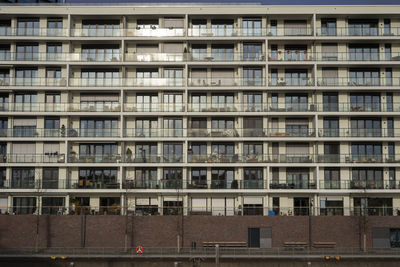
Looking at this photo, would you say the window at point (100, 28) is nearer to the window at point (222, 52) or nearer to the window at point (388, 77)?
the window at point (222, 52)

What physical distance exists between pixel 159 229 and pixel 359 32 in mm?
26299

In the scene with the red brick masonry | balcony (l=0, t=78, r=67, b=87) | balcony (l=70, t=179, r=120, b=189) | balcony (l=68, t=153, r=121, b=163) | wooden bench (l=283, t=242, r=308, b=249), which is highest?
balcony (l=0, t=78, r=67, b=87)

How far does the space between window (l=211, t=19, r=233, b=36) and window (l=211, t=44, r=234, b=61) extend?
1.58 meters

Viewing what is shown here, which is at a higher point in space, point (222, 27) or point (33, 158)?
point (222, 27)

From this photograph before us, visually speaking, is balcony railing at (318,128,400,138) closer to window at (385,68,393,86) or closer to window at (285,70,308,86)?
window at (385,68,393,86)

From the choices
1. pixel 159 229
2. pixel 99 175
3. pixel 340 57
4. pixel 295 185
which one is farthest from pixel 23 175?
pixel 340 57

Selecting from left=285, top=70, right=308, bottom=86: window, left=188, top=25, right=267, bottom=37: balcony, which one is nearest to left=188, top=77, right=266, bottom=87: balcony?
left=285, top=70, right=308, bottom=86: window

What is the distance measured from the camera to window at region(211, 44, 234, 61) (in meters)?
47.6

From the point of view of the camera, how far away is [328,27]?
49062 mm

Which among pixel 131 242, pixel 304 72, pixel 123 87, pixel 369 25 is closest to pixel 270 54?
pixel 304 72

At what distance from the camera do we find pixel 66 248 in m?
40.8

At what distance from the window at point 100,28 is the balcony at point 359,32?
64.7 ft

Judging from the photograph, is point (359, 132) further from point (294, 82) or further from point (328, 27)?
point (328, 27)

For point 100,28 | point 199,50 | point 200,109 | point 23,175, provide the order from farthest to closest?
point 199,50 < point 100,28 < point 200,109 < point 23,175
